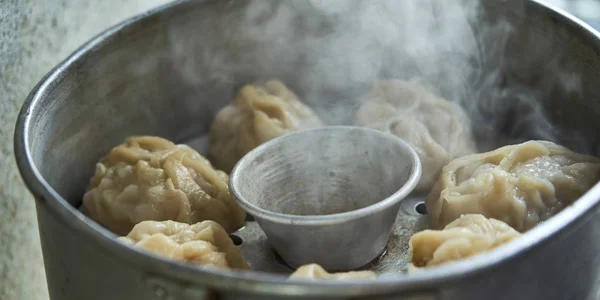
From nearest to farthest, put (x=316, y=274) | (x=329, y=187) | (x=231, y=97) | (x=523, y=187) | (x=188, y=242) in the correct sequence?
(x=316, y=274), (x=188, y=242), (x=523, y=187), (x=329, y=187), (x=231, y=97)

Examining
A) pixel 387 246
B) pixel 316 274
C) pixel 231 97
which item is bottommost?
pixel 387 246

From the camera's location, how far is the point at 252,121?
2422mm

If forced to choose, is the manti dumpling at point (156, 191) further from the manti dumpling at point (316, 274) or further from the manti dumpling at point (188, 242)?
the manti dumpling at point (316, 274)

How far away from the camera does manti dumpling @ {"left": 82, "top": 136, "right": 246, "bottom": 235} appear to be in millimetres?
2070

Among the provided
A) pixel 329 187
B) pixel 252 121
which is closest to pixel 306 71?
pixel 252 121

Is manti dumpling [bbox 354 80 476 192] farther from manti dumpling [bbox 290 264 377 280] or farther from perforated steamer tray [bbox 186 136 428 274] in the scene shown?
manti dumpling [bbox 290 264 377 280]

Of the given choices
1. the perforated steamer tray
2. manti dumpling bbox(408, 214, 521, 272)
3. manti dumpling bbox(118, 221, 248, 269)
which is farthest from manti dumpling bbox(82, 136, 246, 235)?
manti dumpling bbox(408, 214, 521, 272)

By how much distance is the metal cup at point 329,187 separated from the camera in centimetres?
180

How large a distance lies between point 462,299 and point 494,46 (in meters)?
1.37

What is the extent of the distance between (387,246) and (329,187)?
266 millimetres

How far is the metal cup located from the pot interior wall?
1.61 ft

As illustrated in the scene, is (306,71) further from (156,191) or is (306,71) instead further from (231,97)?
(156,191)

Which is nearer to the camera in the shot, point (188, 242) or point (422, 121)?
point (188, 242)

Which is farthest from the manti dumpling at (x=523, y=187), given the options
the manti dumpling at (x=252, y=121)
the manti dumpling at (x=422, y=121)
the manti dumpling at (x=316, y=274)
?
the manti dumpling at (x=252, y=121)
